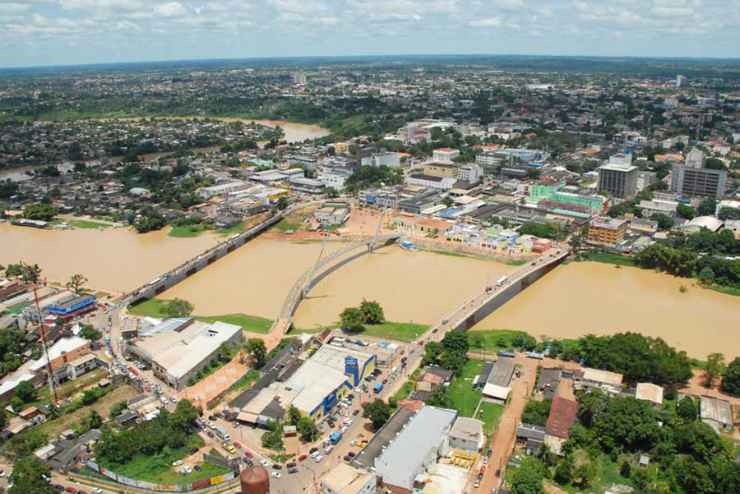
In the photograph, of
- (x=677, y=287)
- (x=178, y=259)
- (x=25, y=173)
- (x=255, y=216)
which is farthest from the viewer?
(x=25, y=173)

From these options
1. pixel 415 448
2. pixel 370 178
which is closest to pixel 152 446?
pixel 415 448

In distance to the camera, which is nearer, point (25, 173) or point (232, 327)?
point (232, 327)

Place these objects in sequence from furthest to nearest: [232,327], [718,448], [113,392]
Answer: [232,327], [113,392], [718,448]

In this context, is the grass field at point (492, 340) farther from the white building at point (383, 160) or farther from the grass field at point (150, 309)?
the white building at point (383, 160)

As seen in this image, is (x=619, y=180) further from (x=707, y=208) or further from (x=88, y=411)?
(x=88, y=411)

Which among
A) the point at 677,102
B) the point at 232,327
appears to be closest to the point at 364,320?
the point at 232,327

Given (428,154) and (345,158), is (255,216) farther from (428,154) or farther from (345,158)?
(428,154)

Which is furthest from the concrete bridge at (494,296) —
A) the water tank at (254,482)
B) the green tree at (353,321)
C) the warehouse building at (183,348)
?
the water tank at (254,482)
